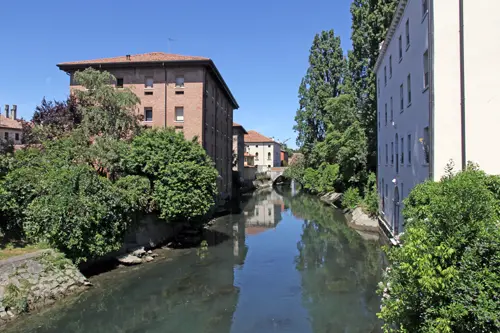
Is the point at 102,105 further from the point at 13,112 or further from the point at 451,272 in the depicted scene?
the point at 13,112

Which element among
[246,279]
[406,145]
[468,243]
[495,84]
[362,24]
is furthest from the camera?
[362,24]

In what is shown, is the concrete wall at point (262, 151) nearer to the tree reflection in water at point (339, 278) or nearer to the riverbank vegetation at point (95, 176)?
the tree reflection in water at point (339, 278)

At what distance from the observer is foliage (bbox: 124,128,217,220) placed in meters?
20.4

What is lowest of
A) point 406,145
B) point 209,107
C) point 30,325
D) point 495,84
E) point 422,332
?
point 30,325

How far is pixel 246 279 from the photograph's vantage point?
16750 mm

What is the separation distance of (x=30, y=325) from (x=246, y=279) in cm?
833

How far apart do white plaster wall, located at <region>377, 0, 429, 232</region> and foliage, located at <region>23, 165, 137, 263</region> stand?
13.3 m

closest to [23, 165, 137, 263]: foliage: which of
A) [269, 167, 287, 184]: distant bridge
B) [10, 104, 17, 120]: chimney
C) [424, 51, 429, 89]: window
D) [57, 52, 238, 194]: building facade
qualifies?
[424, 51, 429, 89]: window

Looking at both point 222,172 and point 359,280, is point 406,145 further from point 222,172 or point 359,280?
point 222,172

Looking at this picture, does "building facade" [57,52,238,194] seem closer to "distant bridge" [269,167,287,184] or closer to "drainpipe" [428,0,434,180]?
"drainpipe" [428,0,434,180]

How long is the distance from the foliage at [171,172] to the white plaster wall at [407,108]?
34.7 feet

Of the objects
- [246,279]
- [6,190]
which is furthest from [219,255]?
[6,190]

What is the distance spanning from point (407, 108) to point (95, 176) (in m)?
14.9

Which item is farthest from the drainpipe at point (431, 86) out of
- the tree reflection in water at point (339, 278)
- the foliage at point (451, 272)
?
the foliage at point (451, 272)
